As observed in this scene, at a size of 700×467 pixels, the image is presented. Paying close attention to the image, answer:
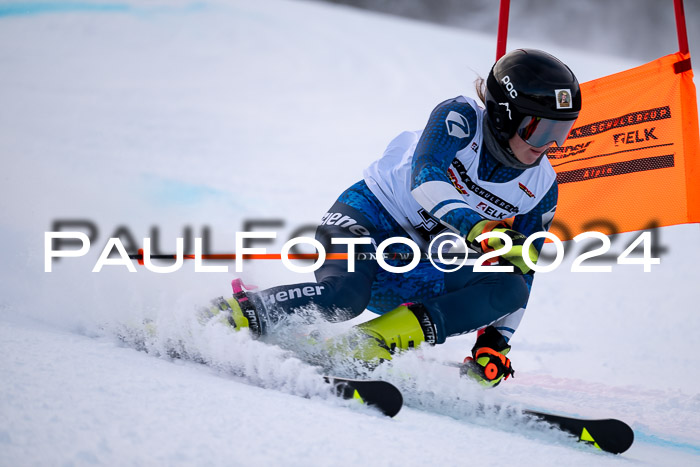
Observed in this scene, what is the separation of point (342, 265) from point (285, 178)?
3484 mm

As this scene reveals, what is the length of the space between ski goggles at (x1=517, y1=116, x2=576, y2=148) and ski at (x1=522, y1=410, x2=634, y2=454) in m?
0.79

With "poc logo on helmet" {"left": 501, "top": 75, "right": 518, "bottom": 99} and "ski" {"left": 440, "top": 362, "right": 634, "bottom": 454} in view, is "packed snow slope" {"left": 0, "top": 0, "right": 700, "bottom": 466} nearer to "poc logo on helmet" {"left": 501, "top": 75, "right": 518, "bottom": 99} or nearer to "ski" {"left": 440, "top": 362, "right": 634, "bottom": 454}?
"ski" {"left": 440, "top": 362, "right": 634, "bottom": 454}

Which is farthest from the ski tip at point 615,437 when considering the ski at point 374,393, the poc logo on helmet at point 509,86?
the poc logo on helmet at point 509,86

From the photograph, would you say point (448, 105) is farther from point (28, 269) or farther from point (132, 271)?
point (28, 269)

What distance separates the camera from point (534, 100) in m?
1.89

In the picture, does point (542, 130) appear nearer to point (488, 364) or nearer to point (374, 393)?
point (488, 364)

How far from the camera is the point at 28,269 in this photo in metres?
2.61

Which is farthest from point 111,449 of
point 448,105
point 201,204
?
point 201,204

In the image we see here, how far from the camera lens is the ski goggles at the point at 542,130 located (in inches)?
75.1

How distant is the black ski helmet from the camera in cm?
189

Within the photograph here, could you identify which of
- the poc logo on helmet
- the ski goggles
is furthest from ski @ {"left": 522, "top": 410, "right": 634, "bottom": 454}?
the poc logo on helmet

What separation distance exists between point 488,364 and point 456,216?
1.62 feet

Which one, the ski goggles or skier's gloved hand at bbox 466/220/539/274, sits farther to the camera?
the ski goggles

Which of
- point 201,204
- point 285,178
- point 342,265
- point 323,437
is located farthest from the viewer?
point 285,178
